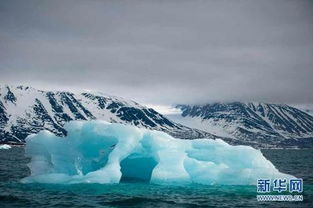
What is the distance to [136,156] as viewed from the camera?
37.4m

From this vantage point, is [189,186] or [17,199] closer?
[17,199]

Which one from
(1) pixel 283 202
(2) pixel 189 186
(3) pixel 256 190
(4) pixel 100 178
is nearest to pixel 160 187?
(2) pixel 189 186

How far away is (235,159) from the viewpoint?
36906mm

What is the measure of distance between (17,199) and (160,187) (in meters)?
11.1

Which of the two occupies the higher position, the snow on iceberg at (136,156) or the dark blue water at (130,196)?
the snow on iceberg at (136,156)

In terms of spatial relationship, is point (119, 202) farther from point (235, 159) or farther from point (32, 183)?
point (235, 159)

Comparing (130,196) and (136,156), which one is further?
(136,156)

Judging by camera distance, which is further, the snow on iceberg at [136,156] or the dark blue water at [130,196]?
the snow on iceberg at [136,156]

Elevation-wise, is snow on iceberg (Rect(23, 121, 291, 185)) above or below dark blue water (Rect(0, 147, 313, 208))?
above

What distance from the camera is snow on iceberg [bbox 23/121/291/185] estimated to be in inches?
1351

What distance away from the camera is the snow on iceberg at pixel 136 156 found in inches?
1351

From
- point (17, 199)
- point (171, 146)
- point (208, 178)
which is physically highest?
point (171, 146)

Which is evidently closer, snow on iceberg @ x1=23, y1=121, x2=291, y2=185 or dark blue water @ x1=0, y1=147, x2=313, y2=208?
dark blue water @ x1=0, y1=147, x2=313, y2=208

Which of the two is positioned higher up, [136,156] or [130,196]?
[136,156]
